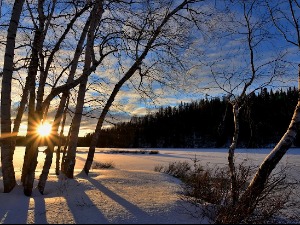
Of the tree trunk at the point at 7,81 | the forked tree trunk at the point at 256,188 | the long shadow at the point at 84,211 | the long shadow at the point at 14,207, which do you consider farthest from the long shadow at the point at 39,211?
the forked tree trunk at the point at 256,188

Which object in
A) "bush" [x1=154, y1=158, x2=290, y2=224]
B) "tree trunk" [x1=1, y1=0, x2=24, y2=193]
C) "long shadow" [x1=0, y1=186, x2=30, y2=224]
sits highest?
"tree trunk" [x1=1, y1=0, x2=24, y2=193]

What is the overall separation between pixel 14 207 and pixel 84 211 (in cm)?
129

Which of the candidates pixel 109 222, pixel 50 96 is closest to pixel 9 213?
pixel 109 222

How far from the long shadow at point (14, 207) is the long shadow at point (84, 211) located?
70 centimetres

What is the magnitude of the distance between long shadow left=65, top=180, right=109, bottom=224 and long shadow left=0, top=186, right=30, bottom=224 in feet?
2.30

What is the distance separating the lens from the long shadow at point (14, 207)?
14.7 feet

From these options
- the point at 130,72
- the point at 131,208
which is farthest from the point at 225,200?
the point at 130,72

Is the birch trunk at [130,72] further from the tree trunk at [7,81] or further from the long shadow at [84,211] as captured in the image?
the long shadow at [84,211]

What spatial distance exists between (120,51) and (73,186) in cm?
366

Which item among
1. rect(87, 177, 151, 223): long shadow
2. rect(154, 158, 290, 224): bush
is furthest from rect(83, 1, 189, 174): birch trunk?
rect(154, 158, 290, 224): bush

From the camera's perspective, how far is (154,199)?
5.85 metres

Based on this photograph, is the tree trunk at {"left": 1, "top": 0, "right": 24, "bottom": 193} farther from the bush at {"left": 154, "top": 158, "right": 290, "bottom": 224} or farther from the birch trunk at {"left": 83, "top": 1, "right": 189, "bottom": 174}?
the bush at {"left": 154, "top": 158, "right": 290, "bottom": 224}

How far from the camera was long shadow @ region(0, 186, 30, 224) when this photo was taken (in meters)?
4.48

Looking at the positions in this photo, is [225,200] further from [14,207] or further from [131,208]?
[14,207]
